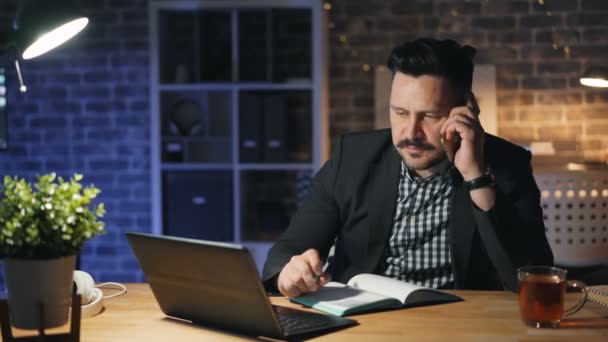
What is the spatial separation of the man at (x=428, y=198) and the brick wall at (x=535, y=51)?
217 cm

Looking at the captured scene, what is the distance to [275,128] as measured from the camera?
3.89 m

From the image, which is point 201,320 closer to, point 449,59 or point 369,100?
point 449,59

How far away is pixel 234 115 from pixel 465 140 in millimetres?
2235

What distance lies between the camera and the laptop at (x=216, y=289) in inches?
50.5

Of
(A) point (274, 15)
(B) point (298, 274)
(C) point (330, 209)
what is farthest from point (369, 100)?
(B) point (298, 274)

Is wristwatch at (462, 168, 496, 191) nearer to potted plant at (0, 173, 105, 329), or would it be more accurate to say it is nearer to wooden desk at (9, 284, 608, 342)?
wooden desk at (9, 284, 608, 342)

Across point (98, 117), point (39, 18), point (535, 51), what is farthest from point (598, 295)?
point (98, 117)

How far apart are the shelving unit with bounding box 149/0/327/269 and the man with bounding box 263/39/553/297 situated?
1.80 metres

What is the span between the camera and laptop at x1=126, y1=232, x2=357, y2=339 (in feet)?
4.21

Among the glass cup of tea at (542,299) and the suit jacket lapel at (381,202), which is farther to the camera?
the suit jacket lapel at (381,202)

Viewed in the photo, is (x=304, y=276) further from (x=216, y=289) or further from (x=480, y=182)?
(x=480, y=182)

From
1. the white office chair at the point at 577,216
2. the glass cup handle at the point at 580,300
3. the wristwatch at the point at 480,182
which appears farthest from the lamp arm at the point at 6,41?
the white office chair at the point at 577,216

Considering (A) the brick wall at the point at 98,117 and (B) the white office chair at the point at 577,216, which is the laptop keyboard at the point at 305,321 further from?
(A) the brick wall at the point at 98,117

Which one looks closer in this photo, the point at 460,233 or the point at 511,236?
the point at 511,236
